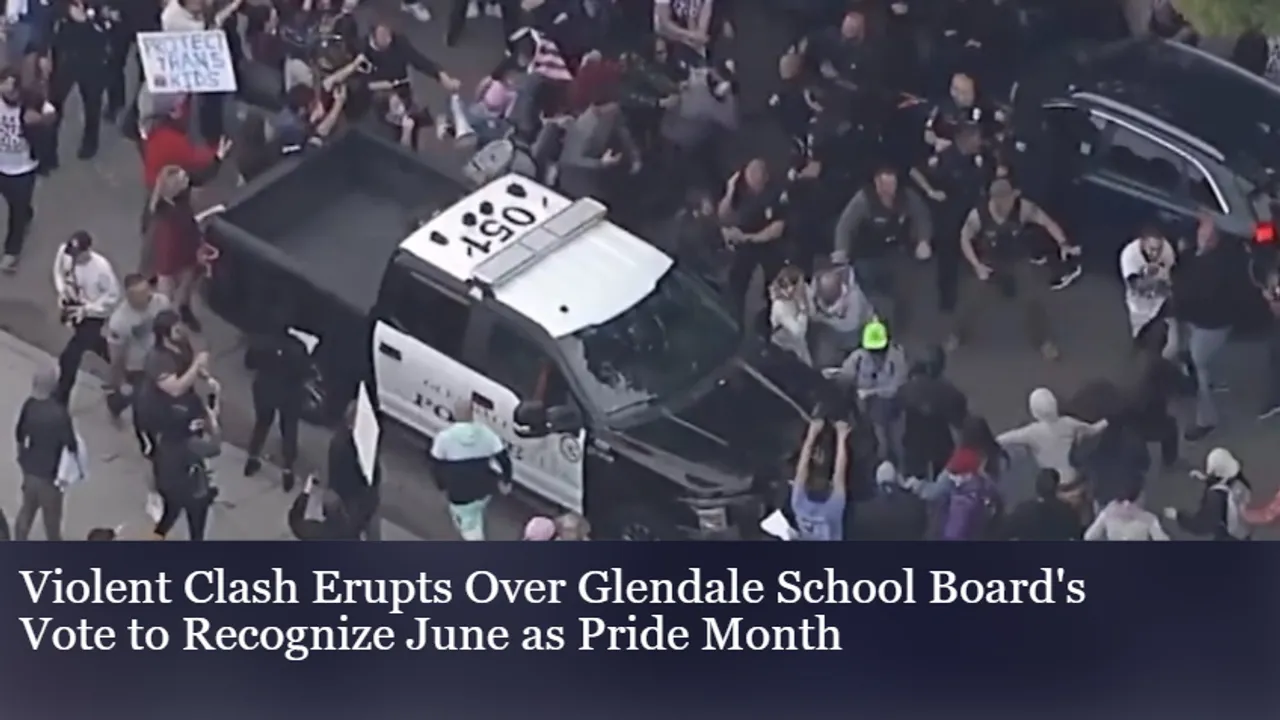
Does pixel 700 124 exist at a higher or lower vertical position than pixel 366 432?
higher

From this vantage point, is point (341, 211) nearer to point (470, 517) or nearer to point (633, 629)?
point (470, 517)

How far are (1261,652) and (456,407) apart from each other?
2257 mm

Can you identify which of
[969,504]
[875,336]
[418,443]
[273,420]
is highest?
[875,336]

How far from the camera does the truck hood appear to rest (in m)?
18.6

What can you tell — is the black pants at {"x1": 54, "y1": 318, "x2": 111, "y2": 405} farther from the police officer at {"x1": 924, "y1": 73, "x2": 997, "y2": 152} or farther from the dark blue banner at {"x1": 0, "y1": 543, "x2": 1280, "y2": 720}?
the police officer at {"x1": 924, "y1": 73, "x2": 997, "y2": 152}

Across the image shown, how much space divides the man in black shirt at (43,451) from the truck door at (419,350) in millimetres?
864

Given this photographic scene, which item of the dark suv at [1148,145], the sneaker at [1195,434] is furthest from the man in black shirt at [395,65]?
the sneaker at [1195,434]

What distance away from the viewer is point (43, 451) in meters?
18.7

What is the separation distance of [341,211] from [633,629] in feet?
4.48

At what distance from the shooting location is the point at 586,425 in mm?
18625

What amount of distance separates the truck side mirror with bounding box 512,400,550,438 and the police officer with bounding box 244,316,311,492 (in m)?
0.59

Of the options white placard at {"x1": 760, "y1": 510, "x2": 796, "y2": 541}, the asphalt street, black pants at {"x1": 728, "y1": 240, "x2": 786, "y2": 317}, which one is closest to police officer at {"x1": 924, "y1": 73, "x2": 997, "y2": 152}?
the asphalt street

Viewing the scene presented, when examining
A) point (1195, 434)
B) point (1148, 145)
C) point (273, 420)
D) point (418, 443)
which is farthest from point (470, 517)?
point (1148, 145)

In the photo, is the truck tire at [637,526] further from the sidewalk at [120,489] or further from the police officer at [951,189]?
the police officer at [951,189]
